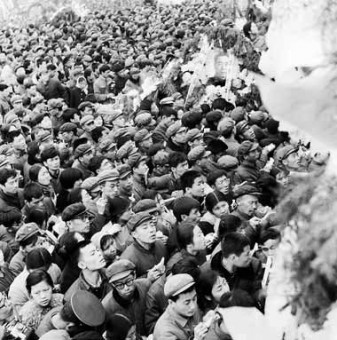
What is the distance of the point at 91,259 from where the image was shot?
4.79 meters

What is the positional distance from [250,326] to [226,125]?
7.08 metres

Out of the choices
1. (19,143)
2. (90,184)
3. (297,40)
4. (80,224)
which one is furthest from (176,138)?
(297,40)

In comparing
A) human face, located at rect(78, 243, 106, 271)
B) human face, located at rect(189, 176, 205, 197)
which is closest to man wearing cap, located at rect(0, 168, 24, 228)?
human face, located at rect(189, 176, 205, 197)

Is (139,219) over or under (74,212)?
over

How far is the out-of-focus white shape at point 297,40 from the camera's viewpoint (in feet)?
4.50

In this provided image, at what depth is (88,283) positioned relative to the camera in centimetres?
480

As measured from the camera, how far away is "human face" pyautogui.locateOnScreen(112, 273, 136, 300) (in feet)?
14.8

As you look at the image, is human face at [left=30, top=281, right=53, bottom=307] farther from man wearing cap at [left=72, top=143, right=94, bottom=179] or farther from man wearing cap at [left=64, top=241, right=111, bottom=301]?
man wearing cap at [left=72, top=143, right=94, bottom=179]

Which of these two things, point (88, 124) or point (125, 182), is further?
point (88, 124)

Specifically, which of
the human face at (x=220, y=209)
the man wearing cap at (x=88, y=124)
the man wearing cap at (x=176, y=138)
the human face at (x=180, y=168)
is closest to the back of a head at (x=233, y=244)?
the human face at (x=220, y=209)

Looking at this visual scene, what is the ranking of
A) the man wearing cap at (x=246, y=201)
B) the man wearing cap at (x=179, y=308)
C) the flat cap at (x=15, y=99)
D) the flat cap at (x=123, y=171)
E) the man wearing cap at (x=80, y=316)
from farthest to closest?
the flat cap at (x=15, y=99) < the flat cap at (x=123, y=171) < the man wearing cap at (x=246, y=201) < the man wearing cap at (x=179, y=308) < the man wearing cap at (x=80, y=316)

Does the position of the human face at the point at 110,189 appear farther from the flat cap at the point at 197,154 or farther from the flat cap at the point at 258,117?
the flat cap at the point at 258,117

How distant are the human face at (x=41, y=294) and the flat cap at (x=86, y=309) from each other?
0.63m

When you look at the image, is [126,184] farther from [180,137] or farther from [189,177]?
[180,137]
